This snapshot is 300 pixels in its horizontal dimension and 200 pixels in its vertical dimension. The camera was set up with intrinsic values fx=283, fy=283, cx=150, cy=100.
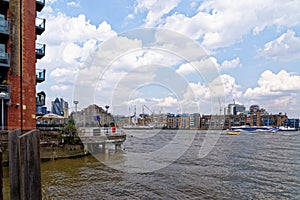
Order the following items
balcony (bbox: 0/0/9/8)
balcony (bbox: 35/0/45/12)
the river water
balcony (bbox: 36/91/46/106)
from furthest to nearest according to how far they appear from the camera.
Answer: balcony (bbox: 36/91/46/106), balcony (bbox: 35/0/45/12), balcony (bbox: 0/0/9/8), the river water

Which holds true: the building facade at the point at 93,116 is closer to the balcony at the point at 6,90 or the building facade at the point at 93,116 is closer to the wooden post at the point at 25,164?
the balcony at the point at 6,90

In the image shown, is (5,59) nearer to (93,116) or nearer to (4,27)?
(4,27)

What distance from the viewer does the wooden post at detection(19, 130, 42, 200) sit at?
1946mm

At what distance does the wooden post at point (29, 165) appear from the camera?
1946 mm

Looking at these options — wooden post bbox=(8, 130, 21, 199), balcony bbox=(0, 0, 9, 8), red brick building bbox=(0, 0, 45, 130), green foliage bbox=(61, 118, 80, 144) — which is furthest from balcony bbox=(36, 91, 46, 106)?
wooden post bbox=(8, 130, 21, 199)

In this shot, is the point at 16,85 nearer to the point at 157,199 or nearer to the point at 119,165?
the point at 119,165

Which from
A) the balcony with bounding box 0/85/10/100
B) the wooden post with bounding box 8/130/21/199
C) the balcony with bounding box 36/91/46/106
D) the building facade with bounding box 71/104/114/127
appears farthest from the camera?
the building facade with bounding box 71/104/114/127

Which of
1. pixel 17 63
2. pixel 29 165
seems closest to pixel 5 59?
pixel 17 63

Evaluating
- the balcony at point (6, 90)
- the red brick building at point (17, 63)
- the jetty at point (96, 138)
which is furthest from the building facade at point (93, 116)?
the balcony at point (6, 90)

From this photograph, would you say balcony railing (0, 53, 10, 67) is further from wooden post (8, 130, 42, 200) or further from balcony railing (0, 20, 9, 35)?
wooden post (8, 130, 42, 200)

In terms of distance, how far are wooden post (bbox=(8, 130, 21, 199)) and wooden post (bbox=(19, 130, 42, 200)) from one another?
Answer: 0.10 meters

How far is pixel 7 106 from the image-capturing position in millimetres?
22641

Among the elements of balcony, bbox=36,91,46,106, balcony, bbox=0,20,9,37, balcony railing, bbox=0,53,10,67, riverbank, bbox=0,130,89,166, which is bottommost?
riverbank, bbox=0,130,89,166

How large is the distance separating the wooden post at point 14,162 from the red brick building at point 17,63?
2229 cm
